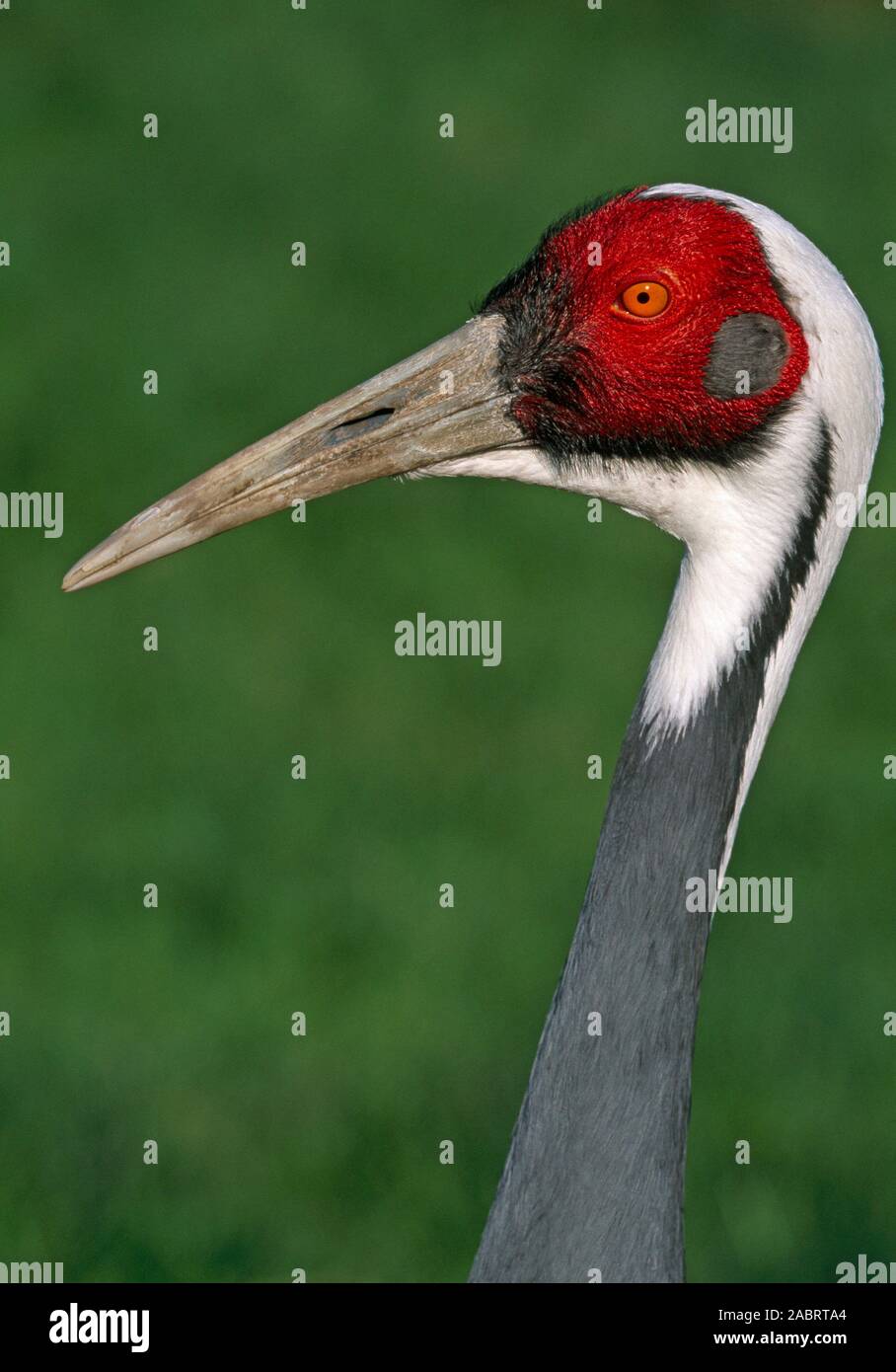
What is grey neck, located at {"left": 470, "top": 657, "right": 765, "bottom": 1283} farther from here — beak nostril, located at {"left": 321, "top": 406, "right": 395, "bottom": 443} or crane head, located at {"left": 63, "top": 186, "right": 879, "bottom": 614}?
beak nostril, located at {"left": 321, "top": 406, "right": 395, "bottom": 443}

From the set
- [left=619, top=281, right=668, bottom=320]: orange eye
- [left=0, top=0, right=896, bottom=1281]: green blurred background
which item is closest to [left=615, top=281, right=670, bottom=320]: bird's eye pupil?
[left=619, top=281, right=668, bottom=320]: orange eye

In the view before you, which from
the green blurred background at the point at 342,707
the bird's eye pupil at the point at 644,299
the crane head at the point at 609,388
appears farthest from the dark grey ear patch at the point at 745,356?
the green blurred background at the point at 342,707

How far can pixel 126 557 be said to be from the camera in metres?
3.60

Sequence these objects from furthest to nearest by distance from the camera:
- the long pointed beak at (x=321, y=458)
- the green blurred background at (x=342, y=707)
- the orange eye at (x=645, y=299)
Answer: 1. the green blurred background at (x=342, y=707)
2. the long pointed beak at (x=321, y=458)
3. the orange eye at (x=645, y=299)

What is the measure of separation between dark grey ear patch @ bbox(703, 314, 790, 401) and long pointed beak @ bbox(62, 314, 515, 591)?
0.41 m

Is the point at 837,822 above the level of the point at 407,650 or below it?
below

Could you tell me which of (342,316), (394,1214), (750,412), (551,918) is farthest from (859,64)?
(750,412)

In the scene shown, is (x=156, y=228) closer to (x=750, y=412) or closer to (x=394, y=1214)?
(x=394, y=1214)

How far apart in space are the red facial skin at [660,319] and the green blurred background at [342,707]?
2.85m

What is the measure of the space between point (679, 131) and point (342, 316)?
2816 mm

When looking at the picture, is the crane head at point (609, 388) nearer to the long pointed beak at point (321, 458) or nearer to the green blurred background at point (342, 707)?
the long pointed beak at point (321, 458)

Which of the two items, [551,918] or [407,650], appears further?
[407,650]

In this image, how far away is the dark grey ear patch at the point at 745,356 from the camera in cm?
328

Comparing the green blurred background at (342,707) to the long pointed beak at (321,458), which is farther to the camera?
the green blurred background at (342,707)
